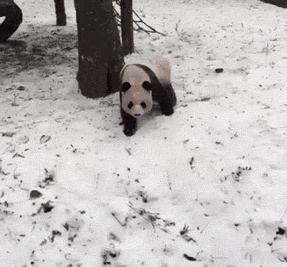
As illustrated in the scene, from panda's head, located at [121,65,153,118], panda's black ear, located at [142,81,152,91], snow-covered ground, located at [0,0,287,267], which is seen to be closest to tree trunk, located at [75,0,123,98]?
snow-covered ground, located at [0,0,287,267]

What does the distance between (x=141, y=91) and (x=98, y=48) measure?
1.63 metres

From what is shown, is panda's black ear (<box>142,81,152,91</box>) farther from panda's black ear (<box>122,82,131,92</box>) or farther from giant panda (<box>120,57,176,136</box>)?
panda's black ear (<box>122,82,131,92</box>)

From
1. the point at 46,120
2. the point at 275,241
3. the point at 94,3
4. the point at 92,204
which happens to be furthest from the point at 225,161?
the point at 94,3

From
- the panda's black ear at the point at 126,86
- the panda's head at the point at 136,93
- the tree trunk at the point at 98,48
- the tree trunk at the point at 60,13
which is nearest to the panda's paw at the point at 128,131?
the panda's head at the point at 136,93

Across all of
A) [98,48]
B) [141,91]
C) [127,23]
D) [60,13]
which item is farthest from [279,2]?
[141,91]

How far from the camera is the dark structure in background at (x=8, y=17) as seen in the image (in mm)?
8789

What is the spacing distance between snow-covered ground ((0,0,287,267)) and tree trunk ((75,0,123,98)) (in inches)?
14.9

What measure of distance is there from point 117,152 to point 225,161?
1.53 metres

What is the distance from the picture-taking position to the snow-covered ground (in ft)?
8.49

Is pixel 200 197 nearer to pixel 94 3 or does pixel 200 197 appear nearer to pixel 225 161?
pixel 225 161

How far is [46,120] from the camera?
478cm

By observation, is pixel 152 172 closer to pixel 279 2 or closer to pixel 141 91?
pixel 141 91

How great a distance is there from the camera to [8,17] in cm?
885

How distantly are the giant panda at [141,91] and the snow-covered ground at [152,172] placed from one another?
236 mm
